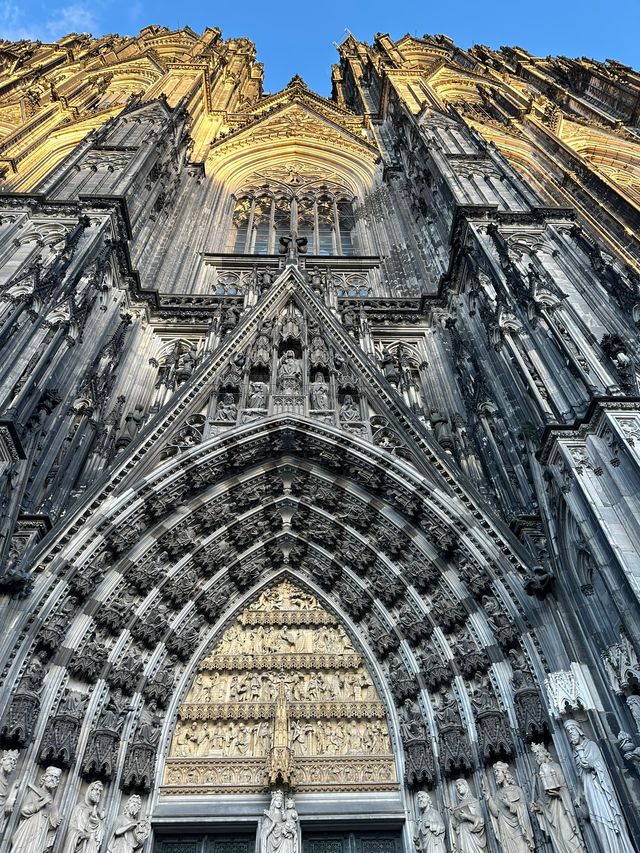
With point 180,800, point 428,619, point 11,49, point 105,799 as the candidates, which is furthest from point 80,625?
point 11,49

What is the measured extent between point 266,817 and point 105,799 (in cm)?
174

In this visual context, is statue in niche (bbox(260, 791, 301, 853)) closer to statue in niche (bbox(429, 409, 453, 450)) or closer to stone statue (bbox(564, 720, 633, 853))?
stone statue (bbox(564, 720, 633, 853))

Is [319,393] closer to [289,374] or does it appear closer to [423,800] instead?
[289,374]

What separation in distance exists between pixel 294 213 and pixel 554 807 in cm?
1573

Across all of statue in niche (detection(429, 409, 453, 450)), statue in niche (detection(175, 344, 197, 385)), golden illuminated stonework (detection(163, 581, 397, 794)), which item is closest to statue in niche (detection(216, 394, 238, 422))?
statue in niche (detection(175, 344, 197, 385))

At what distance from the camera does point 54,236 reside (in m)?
10.9

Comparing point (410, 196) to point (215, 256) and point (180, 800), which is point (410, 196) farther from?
point (180, 800)

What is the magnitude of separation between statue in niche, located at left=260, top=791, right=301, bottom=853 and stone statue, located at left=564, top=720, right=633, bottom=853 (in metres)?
3.08

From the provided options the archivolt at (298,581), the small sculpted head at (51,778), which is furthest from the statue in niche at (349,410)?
the small sculpted head at (51,778)

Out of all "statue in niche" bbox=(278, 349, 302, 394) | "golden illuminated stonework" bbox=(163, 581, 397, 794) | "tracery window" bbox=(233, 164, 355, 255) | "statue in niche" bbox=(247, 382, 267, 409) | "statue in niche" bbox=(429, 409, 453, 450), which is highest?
"tracery window" bbox=(233, 164, 355, 255)

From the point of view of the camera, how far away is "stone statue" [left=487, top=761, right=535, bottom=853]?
6113 millimetres

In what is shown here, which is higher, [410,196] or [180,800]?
[410,196]

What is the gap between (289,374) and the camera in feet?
34.3

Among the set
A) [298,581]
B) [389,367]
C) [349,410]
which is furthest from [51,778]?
[389,367]
